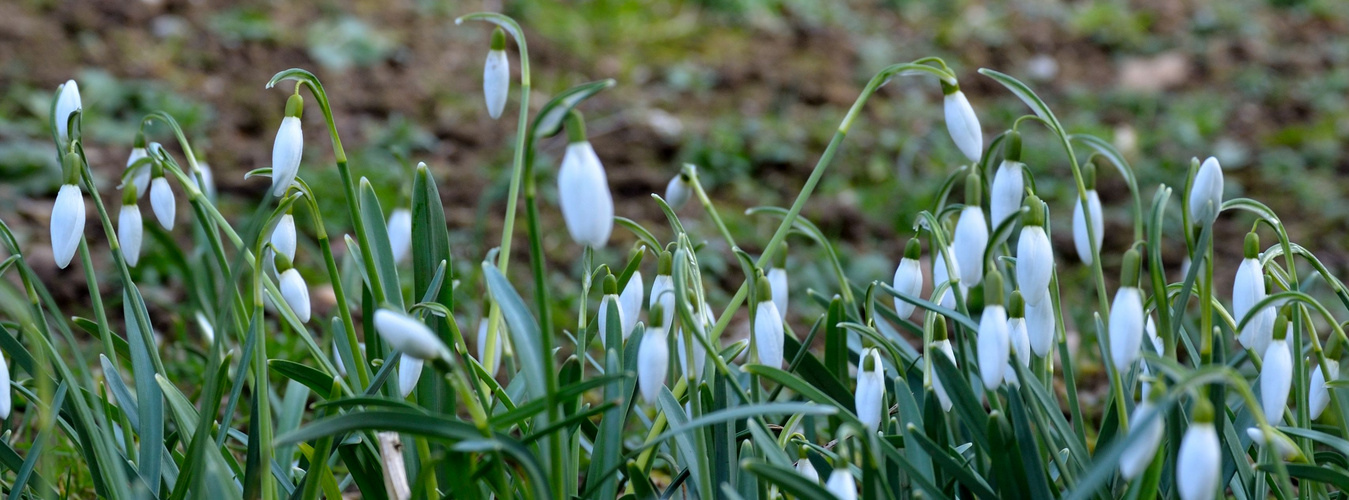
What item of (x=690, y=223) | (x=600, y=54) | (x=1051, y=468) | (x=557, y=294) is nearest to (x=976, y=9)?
(x=600, y=54)

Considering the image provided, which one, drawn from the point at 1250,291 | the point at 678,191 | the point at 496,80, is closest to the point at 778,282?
the point at 678,191

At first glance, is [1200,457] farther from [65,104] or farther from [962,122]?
[65,104]

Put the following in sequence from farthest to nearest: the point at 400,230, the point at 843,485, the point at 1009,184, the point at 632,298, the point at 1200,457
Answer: the point at 400,230 < the point at 632,298 < the point at 1009,184 < the point at 843,485 < the point at 1200,457

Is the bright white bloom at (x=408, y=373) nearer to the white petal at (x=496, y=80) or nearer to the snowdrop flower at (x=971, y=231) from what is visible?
the white petal at (x=496, y=80)

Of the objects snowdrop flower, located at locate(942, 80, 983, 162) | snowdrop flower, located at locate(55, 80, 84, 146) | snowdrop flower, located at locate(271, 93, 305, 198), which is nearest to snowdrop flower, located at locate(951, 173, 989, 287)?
snowdrop flower, located at locate(942, 80, 983, 162)

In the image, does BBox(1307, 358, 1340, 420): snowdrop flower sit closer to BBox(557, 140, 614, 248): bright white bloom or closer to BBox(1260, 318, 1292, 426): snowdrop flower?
BBox(1260, 318, 1292, 426): snowdrop flower
